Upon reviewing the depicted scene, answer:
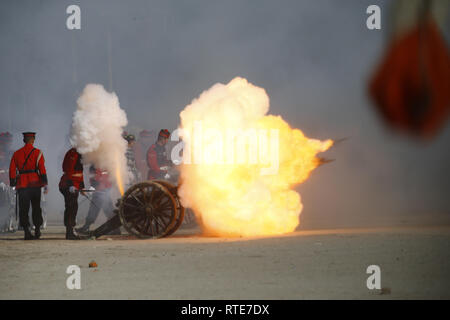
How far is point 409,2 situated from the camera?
8930 millimetres

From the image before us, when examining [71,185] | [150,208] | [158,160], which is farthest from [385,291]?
[158,160]

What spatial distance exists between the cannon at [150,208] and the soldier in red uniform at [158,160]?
3404 millimetres

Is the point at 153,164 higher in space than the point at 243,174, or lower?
higher

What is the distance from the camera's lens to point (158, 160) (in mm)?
15742

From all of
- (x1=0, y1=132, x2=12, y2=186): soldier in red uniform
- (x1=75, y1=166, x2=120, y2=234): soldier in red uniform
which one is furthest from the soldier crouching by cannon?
(x1=0, y1=132, x2=12, y2=186): soldier in red uniform

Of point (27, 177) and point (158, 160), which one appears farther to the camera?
point (158, 160)

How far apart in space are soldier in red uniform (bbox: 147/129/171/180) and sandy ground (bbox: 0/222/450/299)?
16.4ft

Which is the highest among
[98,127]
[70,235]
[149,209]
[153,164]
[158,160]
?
[98,127]

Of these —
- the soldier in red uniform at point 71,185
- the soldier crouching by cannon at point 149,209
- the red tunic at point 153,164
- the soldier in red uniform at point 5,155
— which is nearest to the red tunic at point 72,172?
the soldier in red uniform at point 71,185

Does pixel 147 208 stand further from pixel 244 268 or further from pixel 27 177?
pixel 244 268

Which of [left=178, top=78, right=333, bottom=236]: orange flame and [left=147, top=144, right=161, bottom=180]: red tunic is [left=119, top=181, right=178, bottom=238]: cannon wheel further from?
[left=147, top=144, right=161, bottom=180]: red tunic

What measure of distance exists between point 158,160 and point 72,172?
3.57 meters

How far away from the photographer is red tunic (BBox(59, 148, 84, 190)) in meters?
12.4

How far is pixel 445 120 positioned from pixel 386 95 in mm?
1195
